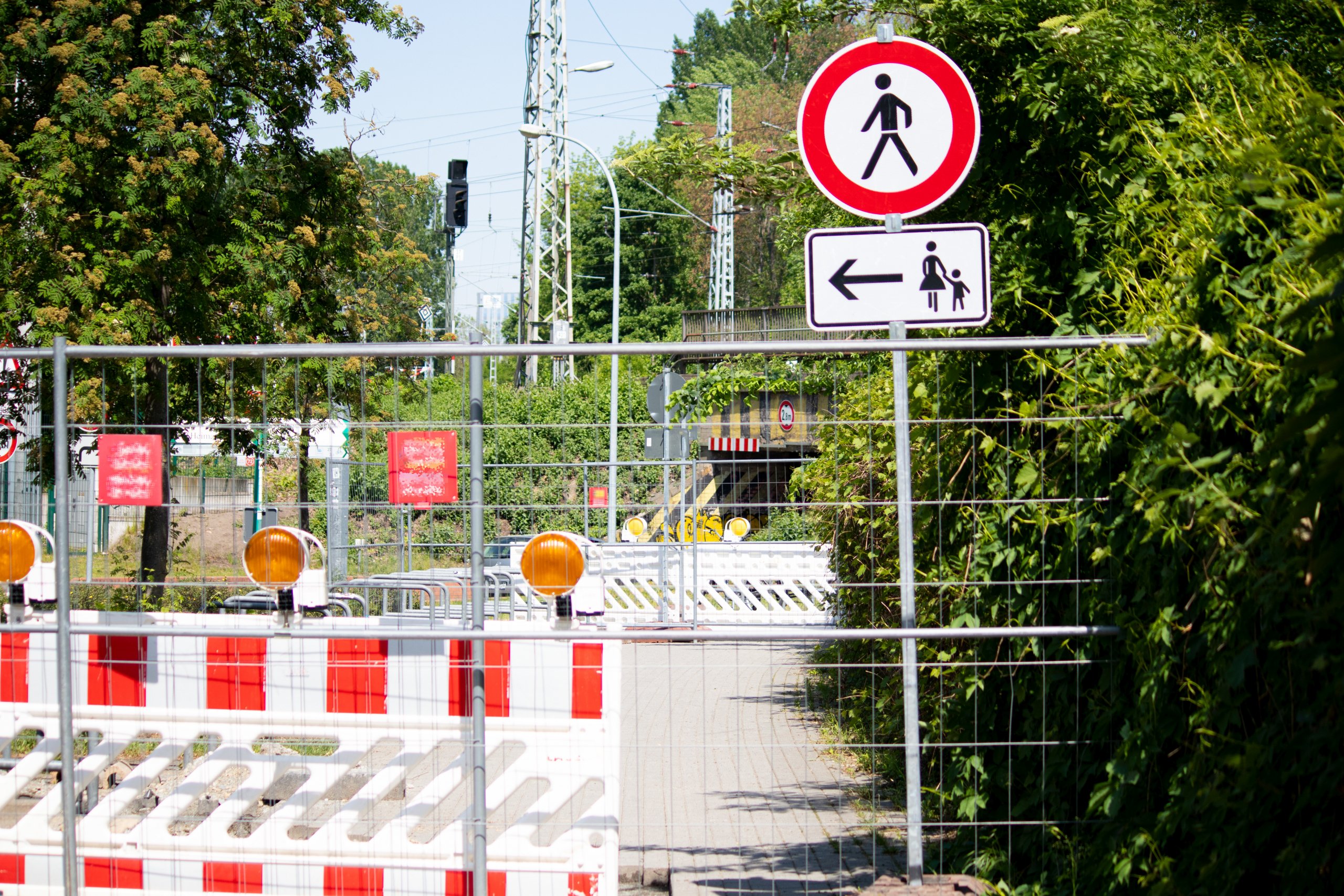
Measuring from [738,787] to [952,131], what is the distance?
315 centimetres

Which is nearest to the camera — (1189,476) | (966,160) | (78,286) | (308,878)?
(1189,476)

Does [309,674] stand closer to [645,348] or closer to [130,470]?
[130,470]

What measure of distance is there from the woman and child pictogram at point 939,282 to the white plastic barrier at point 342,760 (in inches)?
78.2

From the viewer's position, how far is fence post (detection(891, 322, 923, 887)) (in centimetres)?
436

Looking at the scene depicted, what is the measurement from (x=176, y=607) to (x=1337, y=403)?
5.97 metres

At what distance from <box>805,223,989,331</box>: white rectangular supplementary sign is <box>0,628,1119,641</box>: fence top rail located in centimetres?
116

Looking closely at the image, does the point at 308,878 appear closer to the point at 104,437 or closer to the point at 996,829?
the point at 104,437

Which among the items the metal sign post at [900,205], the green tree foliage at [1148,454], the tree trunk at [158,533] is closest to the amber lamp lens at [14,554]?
the tree trunk at [158,533]

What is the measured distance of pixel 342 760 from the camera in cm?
525

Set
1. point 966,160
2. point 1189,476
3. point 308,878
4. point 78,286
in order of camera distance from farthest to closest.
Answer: point 78,286 < point 308,878 < point 966,160 < point 1189,476

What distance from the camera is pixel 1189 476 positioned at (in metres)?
3.62

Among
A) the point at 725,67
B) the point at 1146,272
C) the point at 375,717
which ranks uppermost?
the point at 725,67

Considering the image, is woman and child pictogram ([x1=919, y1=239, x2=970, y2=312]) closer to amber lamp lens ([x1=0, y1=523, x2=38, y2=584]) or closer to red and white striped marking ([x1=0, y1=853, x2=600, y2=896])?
red and white striped marking ([x1=0, y1=853, x2=600, y2=896])

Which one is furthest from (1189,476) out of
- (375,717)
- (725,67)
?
(725,67)
